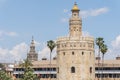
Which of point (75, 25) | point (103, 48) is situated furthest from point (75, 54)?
point (103, 48)

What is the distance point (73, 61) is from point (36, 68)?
40.3 metres

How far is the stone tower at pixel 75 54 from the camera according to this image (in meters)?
97.5

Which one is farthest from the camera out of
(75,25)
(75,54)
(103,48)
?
(103,48)

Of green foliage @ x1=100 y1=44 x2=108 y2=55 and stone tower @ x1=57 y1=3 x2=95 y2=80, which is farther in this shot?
green foliage @ x1=100 y1=44 x2=108 y2=55

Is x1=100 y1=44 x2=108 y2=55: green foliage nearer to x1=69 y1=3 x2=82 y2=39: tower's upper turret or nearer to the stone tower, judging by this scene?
the stone tower

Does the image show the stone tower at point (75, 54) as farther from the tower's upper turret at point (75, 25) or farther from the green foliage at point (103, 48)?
the green foliage at point (103, 48)

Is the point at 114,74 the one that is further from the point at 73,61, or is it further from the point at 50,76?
the point at 73,61

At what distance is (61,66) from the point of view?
99250mm

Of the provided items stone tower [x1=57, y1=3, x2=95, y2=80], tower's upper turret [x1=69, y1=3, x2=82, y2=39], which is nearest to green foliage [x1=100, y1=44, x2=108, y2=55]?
stone tower [x1=57, y1=3, x2=95, y2=80]

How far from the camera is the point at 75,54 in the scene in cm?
9762

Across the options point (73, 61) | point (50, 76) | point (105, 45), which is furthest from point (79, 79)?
point (50, 76)

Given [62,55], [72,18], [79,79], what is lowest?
[79,79]

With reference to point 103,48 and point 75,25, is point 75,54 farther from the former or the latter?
point 103,48

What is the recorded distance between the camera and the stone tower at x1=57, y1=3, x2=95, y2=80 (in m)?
97.5
